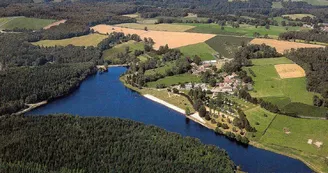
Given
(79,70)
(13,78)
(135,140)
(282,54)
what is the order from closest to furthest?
1. (135,140)
2. (13,78)
3. (79,70)
4. (282,54)

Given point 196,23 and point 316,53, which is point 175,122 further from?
point 196,23

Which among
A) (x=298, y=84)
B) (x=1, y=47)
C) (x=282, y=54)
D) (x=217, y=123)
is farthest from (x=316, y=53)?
(x=1, y=47)

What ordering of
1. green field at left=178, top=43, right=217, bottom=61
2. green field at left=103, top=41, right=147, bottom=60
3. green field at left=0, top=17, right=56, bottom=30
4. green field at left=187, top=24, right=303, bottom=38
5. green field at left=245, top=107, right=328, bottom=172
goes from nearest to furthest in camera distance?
green field at left=245, top=107, right=328, bottom=172
green field at left=178, top=43, right=217, bottom=61
green field at left=103, top=41, right=147, bottom=60
green field at left=187, top=24, right=303, bottom=38
green field at left=0, top=17, right=56, bottom=30

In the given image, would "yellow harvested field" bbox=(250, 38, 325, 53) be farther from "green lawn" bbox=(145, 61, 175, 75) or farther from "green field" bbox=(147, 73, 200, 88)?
"green field" bbox=(147, 73, 200, 88)

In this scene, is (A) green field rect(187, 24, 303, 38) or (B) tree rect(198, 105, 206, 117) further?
(A) green field rect(187, 24, 303, 38)

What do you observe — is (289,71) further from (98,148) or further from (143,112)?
(98,148)

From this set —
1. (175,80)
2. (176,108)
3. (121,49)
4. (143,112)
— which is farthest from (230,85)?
(121,49)

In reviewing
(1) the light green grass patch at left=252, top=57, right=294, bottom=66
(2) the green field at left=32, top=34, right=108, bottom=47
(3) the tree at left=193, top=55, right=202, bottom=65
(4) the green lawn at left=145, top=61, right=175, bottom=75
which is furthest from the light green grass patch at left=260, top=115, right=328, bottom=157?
(2) the green field at left=32, top=34, right=108, bottom=47
